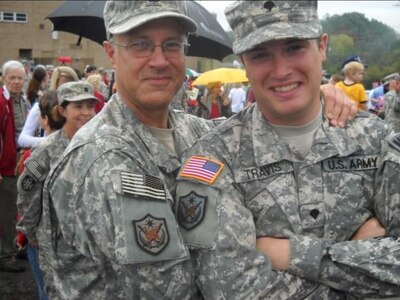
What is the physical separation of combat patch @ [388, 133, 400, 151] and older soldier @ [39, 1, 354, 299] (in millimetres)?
872

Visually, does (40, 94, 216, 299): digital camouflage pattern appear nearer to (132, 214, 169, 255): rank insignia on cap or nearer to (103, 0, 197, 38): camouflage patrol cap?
(132, 214, 169, 255): rank insignia on cap

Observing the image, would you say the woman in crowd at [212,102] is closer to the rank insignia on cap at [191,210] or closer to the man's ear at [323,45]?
the man's ear at [323,45]

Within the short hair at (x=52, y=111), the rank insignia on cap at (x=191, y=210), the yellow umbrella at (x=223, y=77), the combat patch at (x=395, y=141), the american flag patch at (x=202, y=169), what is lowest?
the rank insignia on cap at (x=191, y=210)

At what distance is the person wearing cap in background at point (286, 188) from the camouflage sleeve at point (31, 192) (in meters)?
1.84

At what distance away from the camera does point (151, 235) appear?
1.80m

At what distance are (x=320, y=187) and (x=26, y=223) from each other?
92.3 inches

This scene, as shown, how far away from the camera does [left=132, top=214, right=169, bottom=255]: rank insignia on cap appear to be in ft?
5.88

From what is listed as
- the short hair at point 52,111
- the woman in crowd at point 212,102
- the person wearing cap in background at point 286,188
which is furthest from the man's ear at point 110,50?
the woman in crowd at point 212,102

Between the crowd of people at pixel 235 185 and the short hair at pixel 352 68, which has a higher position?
the short hair at pixel 352 68

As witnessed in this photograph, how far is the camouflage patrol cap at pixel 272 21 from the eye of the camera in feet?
6.40

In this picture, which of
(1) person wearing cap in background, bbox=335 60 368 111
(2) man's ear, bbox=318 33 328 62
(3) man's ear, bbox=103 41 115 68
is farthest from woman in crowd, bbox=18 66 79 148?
(1) person wearing cap in background, bbox=335 60 368 111

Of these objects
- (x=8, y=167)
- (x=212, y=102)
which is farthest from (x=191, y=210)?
(x=212, y=102)

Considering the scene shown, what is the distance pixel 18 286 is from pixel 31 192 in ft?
7.03

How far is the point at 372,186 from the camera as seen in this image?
2.03m
